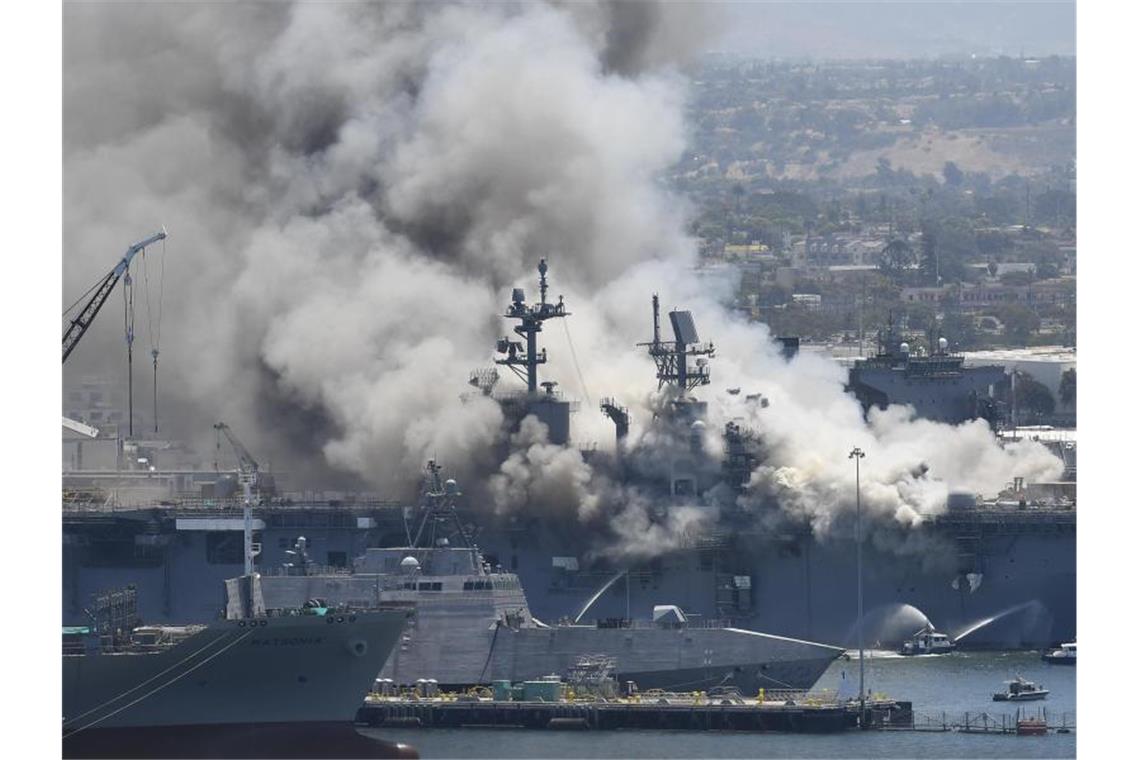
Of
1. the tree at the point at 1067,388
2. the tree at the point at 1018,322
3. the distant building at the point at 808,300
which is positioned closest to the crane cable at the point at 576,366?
the tree at the point at 1067,388

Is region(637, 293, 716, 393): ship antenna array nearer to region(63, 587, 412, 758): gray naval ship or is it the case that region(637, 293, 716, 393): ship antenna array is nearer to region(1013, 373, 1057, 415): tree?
region(63, 587, 412, 758): gray naval ship

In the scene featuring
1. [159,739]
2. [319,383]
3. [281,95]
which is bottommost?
[159,739]

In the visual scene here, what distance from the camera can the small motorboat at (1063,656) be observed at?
2923 inches

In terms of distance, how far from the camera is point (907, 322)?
160m

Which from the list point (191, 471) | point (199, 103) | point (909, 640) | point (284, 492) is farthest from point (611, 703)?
point (199, 103)

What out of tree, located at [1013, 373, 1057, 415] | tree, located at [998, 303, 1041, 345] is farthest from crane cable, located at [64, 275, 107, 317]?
tree, located at [998, 303, 1041, 345]

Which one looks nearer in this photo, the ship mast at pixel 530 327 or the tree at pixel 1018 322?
the ship mast at pixel 530 327

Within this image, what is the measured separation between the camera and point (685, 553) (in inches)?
3068

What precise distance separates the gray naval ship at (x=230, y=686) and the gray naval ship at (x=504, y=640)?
3101mm

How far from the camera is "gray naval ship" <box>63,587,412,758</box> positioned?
62.1 m

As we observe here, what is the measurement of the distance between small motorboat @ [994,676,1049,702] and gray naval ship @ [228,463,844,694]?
3.63 m

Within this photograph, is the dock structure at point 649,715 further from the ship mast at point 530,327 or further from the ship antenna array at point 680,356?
the ship mast at point 530,327

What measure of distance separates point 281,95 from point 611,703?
35595mm

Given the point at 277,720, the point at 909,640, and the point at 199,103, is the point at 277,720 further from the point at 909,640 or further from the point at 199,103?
the point at 199,103
